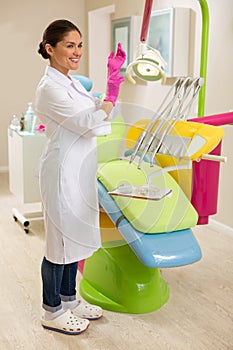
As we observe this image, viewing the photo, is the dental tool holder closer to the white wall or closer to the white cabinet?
the white cabinet

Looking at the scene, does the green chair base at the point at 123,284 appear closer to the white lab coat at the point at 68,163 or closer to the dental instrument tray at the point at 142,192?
the white lab coat at the point at 68,163

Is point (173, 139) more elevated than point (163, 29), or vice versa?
point (163, 29)

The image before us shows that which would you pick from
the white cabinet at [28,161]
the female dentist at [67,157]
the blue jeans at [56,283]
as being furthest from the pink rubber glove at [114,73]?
the white cabinet at [28,161]

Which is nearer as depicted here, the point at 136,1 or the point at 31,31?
the point at 136,1

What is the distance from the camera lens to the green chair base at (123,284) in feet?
7.49

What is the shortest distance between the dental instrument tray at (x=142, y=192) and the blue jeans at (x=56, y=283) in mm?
405

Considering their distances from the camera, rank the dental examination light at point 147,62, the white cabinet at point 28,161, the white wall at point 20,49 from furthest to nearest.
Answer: the white wall at point 20,49, the white cabinet at point 28,161, the dental examination light at point 147,62

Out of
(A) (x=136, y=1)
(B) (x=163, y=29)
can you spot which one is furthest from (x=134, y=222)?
(A) (x=136, y=1)

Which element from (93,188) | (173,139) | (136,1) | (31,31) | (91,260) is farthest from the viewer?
(31,31)

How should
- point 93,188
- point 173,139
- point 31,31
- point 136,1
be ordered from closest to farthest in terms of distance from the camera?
point 173,139 → point 93,188 → point 136,1 → point 31,31

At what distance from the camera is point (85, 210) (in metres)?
2.05

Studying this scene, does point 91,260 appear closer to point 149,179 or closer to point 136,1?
point 149,179

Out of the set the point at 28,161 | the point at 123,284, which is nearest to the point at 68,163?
the point at 123,284

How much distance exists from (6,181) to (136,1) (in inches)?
80.7
